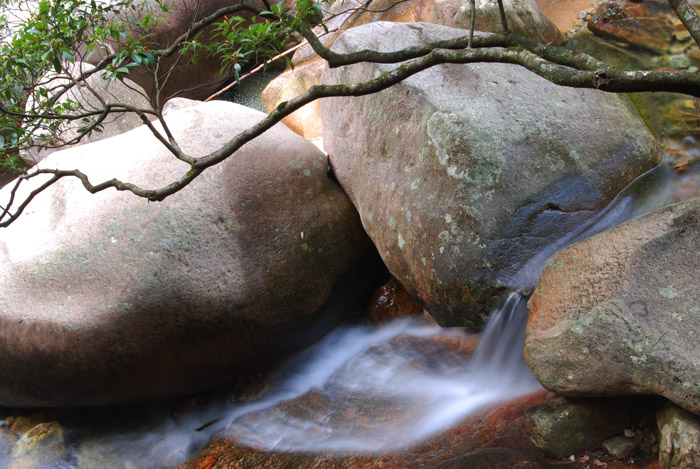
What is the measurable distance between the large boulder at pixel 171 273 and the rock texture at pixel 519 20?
209 centimetres

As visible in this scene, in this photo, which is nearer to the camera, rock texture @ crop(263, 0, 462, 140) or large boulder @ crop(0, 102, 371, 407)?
large boulder @ crop(0, 102, 371, 407)

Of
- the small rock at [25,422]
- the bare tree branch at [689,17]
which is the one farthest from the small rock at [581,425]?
the small rock at [25,422]

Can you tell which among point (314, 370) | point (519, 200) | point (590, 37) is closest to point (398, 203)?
point (519, 200)

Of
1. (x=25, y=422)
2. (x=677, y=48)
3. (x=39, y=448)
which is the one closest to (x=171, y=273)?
(x=39, y=448)

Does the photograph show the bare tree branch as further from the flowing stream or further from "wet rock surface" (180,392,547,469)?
"wet rock surface" (180,392,547,469)

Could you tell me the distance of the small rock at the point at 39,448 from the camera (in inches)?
163

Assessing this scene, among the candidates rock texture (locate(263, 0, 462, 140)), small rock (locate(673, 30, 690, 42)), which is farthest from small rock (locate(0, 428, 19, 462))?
small rock (locate(673, 30, 690, 42))

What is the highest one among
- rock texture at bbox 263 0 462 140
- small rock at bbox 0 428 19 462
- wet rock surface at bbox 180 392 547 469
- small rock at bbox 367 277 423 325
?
rock texture at bbox 263 0 462 140

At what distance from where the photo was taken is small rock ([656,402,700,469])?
2.10 metres

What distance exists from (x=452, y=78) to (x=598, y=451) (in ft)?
7.57

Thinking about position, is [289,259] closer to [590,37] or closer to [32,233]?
[32,233]

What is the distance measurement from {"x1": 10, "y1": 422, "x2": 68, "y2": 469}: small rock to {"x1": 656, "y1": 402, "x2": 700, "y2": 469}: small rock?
4073 millimetres

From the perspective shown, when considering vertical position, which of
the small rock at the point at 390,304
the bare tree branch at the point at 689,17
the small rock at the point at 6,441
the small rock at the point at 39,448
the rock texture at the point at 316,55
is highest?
the rock texture at the point at 316,55

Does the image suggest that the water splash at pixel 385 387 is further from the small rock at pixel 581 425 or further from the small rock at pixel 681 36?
the small rock at pixel 681 36
